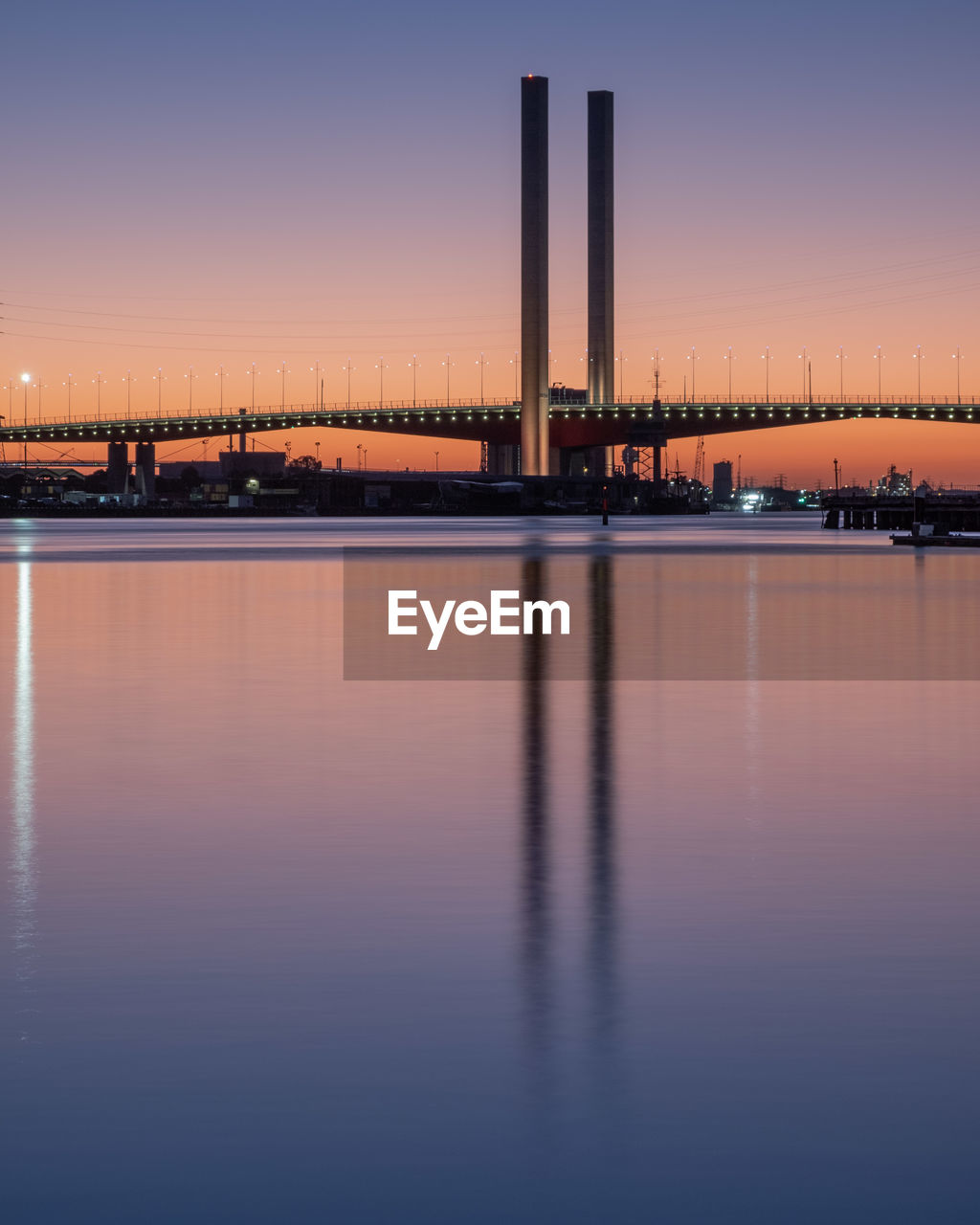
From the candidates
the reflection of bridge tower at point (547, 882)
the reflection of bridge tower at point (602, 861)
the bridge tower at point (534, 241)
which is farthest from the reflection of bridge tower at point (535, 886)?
the bridge tower at point (534, 241)

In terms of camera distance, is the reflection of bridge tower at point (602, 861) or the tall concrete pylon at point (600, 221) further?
the tall concrete pylon at point (600, 221)

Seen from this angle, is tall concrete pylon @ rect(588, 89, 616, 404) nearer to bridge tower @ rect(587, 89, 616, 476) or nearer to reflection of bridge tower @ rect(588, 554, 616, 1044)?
bridge tower @ rect(587, 89, 616, 476)

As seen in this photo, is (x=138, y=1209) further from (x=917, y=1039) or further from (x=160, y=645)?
(x=160, y=645)

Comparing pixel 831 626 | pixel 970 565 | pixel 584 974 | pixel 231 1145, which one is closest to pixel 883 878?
pixel 584 974

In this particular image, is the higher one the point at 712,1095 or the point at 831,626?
the point at 831,626

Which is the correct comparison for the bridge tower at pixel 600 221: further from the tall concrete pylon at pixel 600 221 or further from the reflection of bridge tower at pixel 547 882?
the reflection of bridge tower at pixel 547 882

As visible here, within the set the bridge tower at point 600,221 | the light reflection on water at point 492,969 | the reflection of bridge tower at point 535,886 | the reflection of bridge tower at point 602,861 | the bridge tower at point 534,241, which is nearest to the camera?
the light reflection on water at point 492,969

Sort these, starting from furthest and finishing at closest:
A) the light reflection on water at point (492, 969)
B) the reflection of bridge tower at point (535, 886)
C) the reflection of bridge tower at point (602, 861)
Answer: the reflection of bridge tower at point (602, 861), the reflection of bridge tower at point (535, 886), the light reflection on water at point (492, 969)
